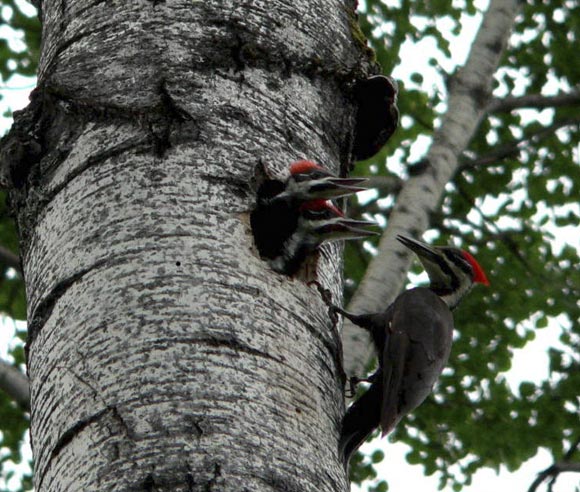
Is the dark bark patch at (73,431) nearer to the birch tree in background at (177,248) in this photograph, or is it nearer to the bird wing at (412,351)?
the birch tree in background at (177,248)

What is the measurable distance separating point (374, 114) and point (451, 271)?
1430mm

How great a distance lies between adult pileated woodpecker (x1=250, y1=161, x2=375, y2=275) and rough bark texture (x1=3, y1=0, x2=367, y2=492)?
52 mm

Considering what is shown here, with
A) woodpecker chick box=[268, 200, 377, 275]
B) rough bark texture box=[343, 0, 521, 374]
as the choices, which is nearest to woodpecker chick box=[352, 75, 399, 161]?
woodpecker chick box=[268, 200, 377, 275]

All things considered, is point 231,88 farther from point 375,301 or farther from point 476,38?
point 476,38

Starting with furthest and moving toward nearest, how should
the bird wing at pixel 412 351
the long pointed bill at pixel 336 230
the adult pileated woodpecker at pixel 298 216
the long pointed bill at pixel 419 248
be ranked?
the long pointed bill at pixel 419 248 < the bird wing at pixel 412 351 < the long pointed bill at pixel 336 230 < the adult pileated woodpecker at pixel 298 216

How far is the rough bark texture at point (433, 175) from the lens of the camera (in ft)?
13.4

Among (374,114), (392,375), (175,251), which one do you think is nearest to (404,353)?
(392,375)

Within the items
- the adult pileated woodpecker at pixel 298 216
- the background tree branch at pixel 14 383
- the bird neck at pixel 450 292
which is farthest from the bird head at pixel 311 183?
the background tree branch at pixel 14 383

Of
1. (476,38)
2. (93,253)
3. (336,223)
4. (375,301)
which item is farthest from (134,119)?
(476,38)

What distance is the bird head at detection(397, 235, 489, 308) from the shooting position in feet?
14.1

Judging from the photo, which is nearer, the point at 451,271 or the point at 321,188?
the point at 321,188

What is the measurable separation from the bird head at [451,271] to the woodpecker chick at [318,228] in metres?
1.65

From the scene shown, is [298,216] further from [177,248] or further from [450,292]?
[450,292]

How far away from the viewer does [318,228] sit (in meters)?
2.60
